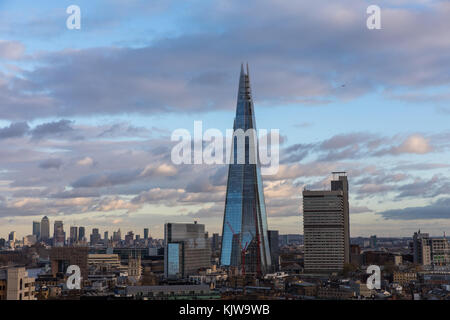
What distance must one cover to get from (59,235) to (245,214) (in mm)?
25936

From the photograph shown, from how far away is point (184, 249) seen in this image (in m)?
58.2

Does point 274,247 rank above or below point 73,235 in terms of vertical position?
below

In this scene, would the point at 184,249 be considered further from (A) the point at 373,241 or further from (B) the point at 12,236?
(A) the point at 373,241

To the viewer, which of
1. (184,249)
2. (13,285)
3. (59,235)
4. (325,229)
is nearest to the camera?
(13,285)

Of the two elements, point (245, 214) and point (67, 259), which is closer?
point (67, 259)

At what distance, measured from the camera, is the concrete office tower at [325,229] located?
65.1 m

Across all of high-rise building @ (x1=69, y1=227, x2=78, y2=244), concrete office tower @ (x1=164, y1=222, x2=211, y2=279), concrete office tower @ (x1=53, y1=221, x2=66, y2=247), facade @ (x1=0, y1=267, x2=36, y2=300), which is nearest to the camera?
facade @ (x1=0, y1=267, x2=36, y2=300)

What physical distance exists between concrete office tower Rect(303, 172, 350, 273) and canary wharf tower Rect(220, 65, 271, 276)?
17.2 ft

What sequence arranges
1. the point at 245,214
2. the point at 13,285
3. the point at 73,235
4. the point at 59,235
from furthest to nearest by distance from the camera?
the point at 73,235 → the point at 59,235 → the point at 245,214 → the point at 13,285

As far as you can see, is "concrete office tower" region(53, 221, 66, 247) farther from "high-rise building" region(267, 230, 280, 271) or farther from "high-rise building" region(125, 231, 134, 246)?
"high-rise building" region(267, 230, 280, 271)

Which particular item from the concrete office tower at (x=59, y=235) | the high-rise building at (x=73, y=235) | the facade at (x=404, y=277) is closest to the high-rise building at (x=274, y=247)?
the facade at (x=404, y=277)

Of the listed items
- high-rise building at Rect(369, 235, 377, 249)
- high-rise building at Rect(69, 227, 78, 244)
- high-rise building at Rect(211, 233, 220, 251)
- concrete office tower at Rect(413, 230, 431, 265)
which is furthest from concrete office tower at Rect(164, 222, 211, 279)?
high-rise building at Rect(369, 235, 377, 249)

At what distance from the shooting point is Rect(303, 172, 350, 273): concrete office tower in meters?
65.1

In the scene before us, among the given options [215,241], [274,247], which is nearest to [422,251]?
[274,247]
